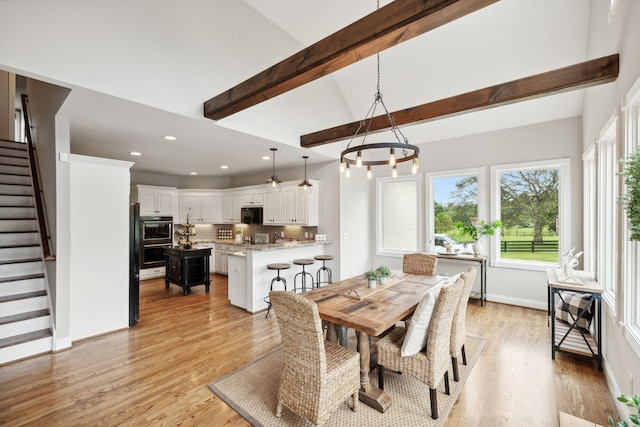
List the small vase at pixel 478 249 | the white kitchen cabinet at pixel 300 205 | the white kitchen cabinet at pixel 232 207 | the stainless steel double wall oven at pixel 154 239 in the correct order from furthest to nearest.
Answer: the white kitchen cabinet at pixel 232 207 → the stainless steel double wall oven at pixel 154 239 → the white kitchen cabinet at pixel 300 205 → the small vase at pixel 478 249

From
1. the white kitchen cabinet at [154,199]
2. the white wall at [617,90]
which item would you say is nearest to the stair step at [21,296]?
the white kitchen cabinet at [154,199]

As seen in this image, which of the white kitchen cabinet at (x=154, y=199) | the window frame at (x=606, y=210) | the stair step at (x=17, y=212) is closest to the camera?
the window frame at (x=606, y=210)

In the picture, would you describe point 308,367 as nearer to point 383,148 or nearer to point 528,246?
point 383,148

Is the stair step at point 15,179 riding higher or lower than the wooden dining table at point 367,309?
higher

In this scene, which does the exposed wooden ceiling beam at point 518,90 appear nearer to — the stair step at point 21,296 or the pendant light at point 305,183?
the pendant light at point 305,183

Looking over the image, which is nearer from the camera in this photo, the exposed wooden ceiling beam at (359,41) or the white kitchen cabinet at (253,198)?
the exposed wooden ceiling beam at (359,41)

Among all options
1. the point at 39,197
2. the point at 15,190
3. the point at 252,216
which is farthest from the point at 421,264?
the point at 15,190

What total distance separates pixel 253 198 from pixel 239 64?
3833mm

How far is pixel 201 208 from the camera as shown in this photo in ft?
25.5

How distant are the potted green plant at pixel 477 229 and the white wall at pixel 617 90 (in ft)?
6.24

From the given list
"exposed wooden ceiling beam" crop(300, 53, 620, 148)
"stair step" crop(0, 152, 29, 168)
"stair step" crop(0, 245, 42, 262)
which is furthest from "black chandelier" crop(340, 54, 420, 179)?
"stair step" crop(0, 152, 29, 168)

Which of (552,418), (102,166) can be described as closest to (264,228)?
(102,166)

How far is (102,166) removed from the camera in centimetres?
366

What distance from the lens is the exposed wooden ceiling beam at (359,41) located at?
1.74 m
